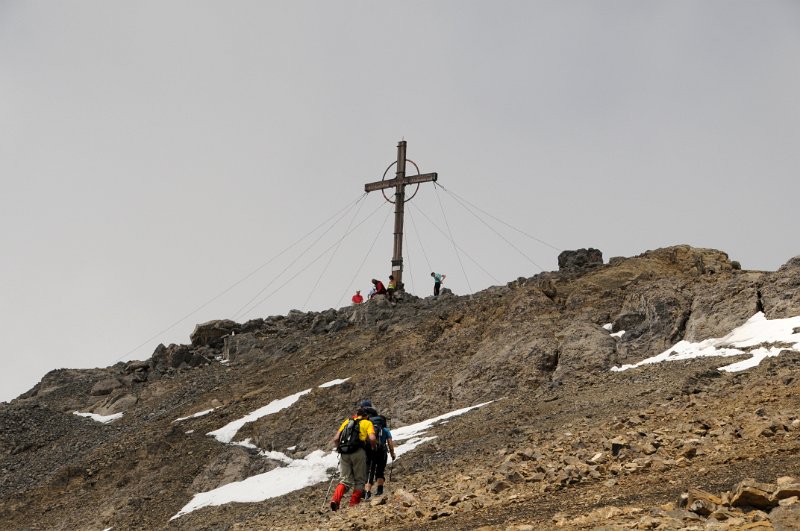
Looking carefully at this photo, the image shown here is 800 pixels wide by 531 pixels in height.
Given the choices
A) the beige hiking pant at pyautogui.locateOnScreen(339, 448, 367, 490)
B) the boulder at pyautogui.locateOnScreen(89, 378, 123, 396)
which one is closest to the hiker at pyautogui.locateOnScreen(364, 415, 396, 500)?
the beige hiking pant at pyautogui.locateOnScreen(339, 448, 367, 490)

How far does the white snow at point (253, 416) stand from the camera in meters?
26.2

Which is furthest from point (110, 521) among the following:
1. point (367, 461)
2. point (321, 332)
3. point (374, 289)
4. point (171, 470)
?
point (374, 289)

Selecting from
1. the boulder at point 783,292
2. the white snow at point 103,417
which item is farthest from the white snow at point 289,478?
the white snow at point 103,417

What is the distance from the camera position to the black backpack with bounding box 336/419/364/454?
15.0 m

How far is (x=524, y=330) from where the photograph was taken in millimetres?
25625

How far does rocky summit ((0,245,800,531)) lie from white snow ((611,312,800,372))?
0.25 ft

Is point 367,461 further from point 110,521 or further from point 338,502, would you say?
point 110,521

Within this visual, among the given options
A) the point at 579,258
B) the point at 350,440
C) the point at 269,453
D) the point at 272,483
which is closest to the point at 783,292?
the point at 579,258

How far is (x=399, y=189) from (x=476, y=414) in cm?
2198

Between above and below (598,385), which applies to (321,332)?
above

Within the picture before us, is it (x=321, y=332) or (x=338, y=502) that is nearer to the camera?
(x=338, y=502)

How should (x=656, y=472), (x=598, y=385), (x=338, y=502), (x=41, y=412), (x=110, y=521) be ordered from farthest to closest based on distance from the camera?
(x=41, y=412)
(x=110, y=521)
(x=598, y=385)
(x=338, y=502)
(x=656, y=472)

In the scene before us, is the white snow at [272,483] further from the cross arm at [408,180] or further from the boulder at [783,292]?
the cross arm at [408,180]

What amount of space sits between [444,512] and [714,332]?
39.7 feet
